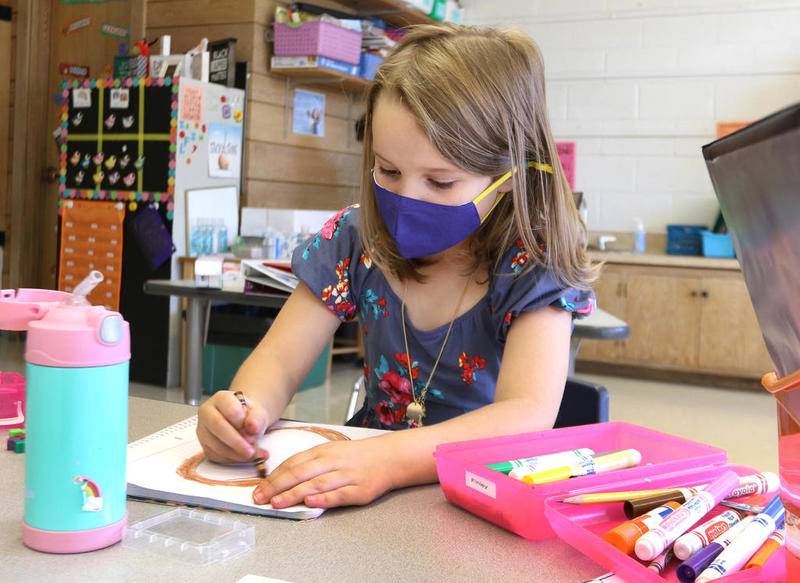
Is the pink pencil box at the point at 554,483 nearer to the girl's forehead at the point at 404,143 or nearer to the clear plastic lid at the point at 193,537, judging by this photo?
the clear plastic lid at the point at 193,537

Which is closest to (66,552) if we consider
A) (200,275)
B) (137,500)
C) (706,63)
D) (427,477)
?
(137,500)

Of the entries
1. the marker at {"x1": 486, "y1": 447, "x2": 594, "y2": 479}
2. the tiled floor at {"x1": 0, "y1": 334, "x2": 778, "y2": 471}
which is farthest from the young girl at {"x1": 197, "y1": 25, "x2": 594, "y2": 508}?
the tiled floor at {"x1": 0, "y1": 334, "x2": 778, "y2": 471}

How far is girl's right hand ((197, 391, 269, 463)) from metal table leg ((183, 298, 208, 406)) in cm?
156

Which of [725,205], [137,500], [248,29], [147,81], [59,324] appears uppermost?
[248,29]

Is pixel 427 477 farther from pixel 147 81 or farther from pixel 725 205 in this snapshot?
pixel 147 81

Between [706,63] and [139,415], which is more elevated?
[706,63]

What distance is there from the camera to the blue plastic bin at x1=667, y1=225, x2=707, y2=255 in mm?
4842

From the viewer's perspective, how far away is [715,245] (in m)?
4.70

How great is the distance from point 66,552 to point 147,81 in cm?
369

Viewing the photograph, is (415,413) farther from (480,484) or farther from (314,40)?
(314,40)

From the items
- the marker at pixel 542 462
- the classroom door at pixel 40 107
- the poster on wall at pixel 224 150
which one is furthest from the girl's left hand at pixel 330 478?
the classroom door at pixel 40 107

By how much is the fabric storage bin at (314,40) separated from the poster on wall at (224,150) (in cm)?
47

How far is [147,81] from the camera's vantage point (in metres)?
4.02

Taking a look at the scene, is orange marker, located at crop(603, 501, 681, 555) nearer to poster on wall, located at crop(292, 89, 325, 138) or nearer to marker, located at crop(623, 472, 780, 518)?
marker, located at crop(623, 472, 780, 518)
